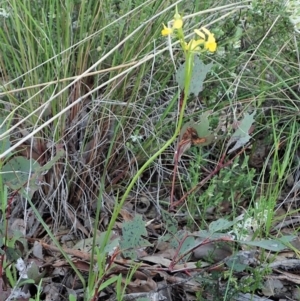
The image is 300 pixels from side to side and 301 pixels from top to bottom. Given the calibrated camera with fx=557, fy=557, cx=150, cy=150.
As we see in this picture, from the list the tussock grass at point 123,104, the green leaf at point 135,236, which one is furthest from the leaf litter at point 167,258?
the tussock grass at point 123,104

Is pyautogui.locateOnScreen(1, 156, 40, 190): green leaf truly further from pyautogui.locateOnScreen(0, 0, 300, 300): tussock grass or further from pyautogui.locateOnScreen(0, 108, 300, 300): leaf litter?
pyautogui.locateOnScreen(0, 0, 300, 300): tussock grass

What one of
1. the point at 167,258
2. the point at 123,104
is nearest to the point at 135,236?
the point at 167,258

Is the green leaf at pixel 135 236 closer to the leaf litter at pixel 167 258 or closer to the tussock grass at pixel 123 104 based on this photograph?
the leaf litter at pixel 167 258

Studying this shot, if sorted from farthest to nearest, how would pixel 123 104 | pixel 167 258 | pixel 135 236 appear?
pixel 123 104 < pixel 167 258 < pixel 135 236

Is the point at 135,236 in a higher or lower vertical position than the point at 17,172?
lower

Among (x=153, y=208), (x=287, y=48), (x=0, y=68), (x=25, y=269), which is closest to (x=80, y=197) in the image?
(x=153, y=208)

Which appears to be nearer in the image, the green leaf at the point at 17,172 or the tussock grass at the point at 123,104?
the green leaf at the point at 17,172

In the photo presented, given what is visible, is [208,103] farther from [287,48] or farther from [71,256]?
[71,256]

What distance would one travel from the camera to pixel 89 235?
1446mm

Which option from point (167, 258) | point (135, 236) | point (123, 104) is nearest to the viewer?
point (135, 236)

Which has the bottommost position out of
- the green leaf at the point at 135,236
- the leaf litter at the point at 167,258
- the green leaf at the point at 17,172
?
the leaf litter at the point at 167,258

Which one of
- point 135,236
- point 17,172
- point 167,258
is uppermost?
point 17,172

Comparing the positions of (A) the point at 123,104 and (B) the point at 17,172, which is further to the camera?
(A) the point at 123,104

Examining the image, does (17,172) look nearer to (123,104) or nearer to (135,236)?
(135,236)
